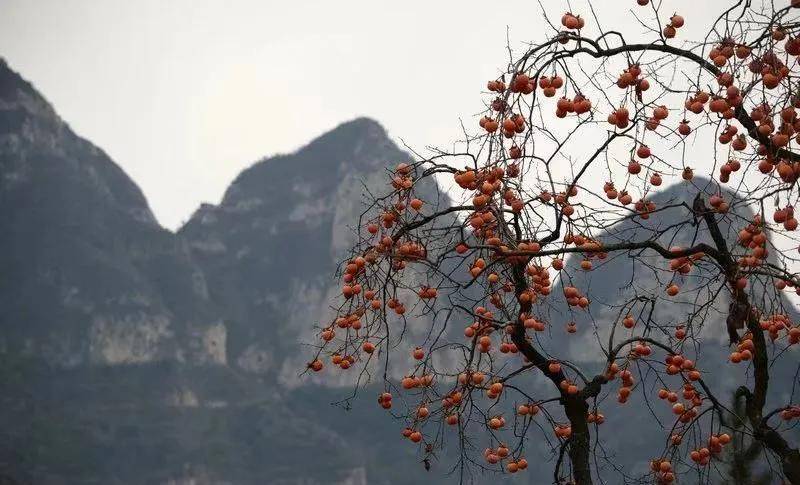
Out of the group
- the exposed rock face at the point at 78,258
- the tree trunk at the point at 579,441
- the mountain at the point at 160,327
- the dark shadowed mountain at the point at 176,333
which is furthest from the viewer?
the exposed rock face at the point at 78,258

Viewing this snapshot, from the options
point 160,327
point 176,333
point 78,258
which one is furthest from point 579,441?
point 78,258

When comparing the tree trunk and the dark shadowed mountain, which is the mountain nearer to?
the dark shadowed mountain

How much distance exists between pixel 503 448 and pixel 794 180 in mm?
2222

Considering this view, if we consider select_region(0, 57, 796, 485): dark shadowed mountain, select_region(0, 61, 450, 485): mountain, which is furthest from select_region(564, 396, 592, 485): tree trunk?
select_region(0, 57, 796, 485): dark shadowed mountain

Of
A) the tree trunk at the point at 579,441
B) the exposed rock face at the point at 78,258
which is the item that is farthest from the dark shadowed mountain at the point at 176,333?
the tree trunk at the point at 579,441

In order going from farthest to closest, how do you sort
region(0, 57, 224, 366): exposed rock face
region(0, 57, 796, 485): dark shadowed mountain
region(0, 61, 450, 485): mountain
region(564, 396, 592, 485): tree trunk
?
region(0, 57, 224, 366): exposed rock face → region(0, 57, 796, 485): dark shadowed mountain → region(0, 61, 450, 485): mountain → region(564, 396, 592, 485): tree trunk

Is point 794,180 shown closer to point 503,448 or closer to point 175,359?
point 503,448

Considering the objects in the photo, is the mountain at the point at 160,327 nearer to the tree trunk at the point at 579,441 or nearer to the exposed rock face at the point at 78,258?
the exposed rock face at the point at 78,258

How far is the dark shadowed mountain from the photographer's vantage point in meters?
65.4

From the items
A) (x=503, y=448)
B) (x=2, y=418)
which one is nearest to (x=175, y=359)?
(x=2, y=418)

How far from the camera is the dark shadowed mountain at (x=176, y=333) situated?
6544 centimetres

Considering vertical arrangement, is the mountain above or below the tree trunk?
above

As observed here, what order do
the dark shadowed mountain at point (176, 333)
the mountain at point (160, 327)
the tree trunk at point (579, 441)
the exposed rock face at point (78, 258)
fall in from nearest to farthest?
the tree trunk at point (579, 441) < the mountain at point (160, 327) < the dark shadowed mountain at point (176, 333) < the exposed rock face at point (78, 258)

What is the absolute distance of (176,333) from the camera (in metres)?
77.2
